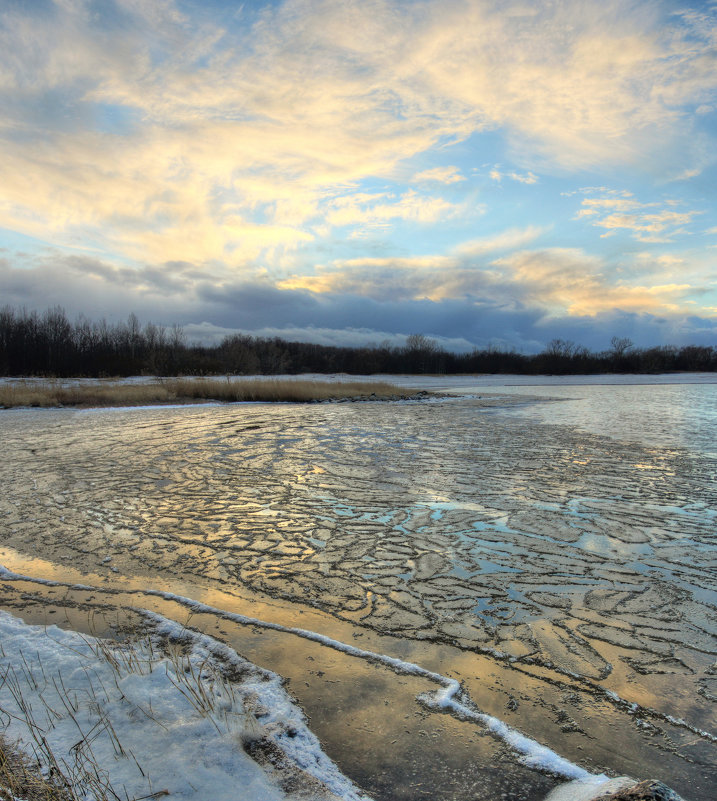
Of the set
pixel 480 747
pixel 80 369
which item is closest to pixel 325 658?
pixel 480 747

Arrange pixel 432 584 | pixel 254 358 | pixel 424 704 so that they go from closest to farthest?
1. pixel 424 704
2. pixel 432 584
3. pixel 254 358

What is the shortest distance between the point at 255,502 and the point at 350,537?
1584 millimetres

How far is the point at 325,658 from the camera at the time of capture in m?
2.58

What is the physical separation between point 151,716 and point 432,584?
195 cm

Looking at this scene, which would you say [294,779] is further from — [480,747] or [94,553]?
[94,553]

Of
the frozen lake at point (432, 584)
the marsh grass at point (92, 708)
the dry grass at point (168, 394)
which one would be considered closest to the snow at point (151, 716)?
the marsh grass at point (92, 708)

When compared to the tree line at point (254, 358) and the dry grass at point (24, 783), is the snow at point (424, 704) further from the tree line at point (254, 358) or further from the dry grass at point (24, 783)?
the tree line at point (254, 358)

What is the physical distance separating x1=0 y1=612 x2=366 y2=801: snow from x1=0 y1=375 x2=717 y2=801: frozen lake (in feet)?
0.51

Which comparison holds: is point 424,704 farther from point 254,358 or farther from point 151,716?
point 254,358

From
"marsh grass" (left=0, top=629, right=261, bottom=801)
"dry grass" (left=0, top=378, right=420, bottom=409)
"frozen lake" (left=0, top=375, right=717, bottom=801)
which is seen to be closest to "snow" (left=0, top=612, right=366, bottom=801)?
"marsh grass" (left=0, top=629, right=261, bottom=801)

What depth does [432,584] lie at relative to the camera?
3455 mm

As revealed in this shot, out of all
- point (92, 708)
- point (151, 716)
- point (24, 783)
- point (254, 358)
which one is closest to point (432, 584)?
point (151, 716)

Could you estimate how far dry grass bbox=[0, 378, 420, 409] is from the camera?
63.4ft

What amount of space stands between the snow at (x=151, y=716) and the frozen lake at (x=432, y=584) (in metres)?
0.16
